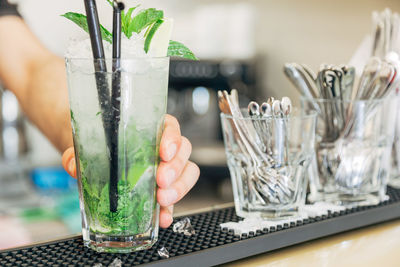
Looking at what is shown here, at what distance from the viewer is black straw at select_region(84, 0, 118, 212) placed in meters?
0.54

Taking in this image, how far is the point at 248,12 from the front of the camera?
2936mm

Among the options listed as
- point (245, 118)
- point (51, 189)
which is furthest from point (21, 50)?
point (51, 189)

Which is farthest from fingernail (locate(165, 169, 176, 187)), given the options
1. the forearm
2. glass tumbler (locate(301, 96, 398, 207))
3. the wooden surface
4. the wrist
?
the wrist

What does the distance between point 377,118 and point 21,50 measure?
838 millimetres

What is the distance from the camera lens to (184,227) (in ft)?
2.31

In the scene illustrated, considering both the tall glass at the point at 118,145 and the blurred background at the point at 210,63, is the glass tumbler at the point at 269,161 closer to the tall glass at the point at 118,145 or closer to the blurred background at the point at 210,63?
the tall glass at the point at 118,145

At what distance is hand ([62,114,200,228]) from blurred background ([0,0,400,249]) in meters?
1.37

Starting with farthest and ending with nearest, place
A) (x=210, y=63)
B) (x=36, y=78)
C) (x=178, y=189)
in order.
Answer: (x=210, y=63) → (x=36, y=78) → (x=178, y=189)

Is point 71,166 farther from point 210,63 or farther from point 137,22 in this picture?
point 210,63

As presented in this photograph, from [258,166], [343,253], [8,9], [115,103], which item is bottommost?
[343,253]

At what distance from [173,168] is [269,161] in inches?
6.3

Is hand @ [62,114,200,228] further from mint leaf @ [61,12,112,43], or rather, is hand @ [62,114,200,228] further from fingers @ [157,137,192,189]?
mint leaf @ [61,12,112,43]

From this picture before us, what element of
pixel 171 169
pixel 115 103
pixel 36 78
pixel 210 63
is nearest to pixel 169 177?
pixel 171 169

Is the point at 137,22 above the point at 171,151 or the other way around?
above
